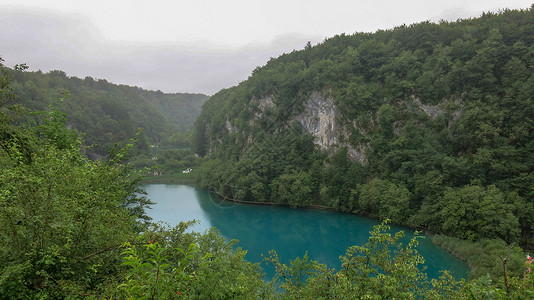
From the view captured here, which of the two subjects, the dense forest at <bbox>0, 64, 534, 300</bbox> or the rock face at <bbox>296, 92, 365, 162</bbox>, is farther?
the rock face at <bbox>296, 92, 365, 162</bbox>

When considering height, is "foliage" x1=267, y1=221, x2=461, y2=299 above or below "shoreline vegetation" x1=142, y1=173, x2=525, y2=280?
above

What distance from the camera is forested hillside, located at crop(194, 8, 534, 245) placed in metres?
21.5

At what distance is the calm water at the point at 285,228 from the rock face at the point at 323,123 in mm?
8356

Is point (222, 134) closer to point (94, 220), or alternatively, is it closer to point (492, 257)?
point (492, 257)

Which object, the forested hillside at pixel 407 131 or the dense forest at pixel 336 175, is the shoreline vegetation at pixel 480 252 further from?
the forested hillside at pixel 407 131

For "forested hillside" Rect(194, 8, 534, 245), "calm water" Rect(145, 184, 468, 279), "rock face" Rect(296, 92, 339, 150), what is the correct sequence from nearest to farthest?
"calm water" Rect(145, 184, 468, 279), "forested hillside" Rect(194, 8, 534, 245), "rock face" Rect(296, 92, 339, 150)

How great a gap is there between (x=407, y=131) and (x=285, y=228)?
15910 mm

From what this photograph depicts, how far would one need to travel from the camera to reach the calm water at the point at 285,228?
19.7 meters

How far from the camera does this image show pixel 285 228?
26781 mm

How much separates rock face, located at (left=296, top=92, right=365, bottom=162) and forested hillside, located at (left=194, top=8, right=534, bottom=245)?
0.14 m

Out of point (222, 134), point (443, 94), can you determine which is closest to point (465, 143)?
point (443, 94)

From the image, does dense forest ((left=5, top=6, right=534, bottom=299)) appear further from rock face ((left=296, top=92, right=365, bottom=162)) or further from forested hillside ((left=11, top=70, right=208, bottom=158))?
forested hillside ((left=11, top=70, right=208, bottom=158))

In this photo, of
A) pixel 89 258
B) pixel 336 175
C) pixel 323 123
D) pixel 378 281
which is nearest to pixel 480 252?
pixel 336 175

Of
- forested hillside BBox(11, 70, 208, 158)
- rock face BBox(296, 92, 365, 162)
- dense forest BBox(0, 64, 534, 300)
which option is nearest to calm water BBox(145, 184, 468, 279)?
rock face BBox(296, 92, 365, 162)
